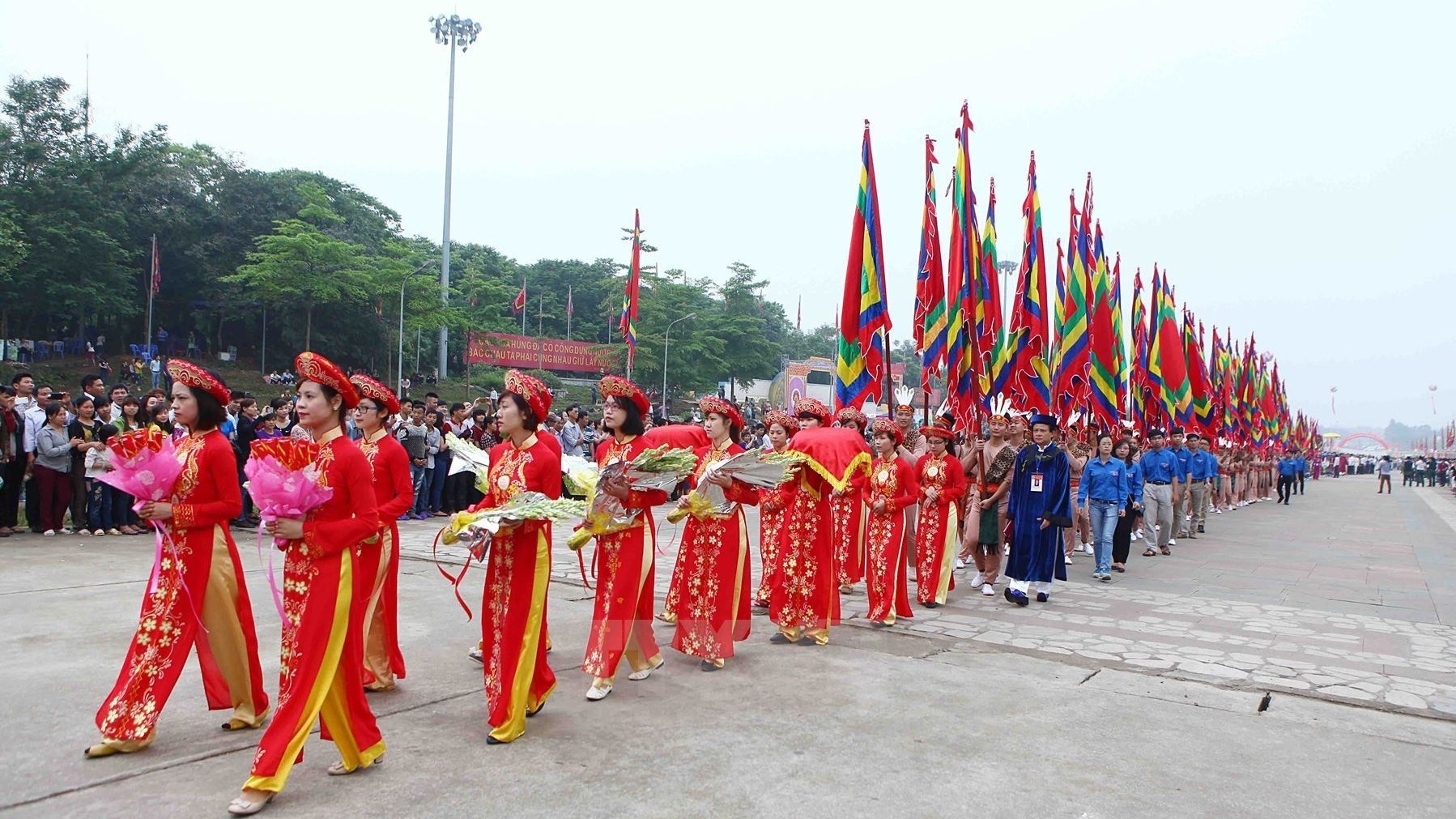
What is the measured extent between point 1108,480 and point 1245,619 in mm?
2646

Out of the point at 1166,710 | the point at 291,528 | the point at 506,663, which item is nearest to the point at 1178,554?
the point at 1166,710

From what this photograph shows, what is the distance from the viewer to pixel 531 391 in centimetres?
454

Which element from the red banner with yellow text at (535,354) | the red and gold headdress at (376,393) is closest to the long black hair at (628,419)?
the red and gold headdress at (376,393)

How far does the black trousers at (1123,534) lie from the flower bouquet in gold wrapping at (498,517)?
8.27 meters

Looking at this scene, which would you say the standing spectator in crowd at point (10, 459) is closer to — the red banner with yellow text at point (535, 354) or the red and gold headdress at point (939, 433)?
the red and gold headdress at point (939, 433)

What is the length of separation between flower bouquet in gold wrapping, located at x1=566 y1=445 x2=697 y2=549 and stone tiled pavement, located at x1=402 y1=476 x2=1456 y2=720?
8.73 ft

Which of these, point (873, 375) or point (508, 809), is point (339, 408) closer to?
point (508, 809)

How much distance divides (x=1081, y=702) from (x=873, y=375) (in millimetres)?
5461

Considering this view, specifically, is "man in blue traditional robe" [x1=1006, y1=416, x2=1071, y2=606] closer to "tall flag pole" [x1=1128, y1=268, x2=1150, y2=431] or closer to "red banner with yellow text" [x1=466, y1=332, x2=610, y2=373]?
"tall flag pole" [x1=1128, y1=268, x2=1150, y2=431]

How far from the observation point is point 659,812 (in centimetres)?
350

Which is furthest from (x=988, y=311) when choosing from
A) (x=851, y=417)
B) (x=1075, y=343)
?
(x=851, y=417)

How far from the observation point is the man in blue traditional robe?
8086 mm

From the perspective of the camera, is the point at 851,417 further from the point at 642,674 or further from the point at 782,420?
the point at 642,674

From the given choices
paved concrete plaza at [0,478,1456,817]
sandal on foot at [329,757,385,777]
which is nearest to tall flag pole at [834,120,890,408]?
paved concrete plaza at [0,478,1456,817]
